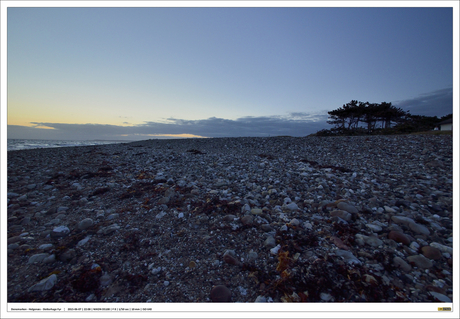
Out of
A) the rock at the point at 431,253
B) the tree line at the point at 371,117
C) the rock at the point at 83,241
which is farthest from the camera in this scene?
the tree line at the point at 371,117

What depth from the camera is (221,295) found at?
2408 millimetres

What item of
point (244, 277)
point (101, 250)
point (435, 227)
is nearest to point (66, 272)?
point (101, 250)

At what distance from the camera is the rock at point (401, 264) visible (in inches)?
105

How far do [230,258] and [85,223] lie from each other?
3334mm

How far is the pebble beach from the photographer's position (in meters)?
2.50

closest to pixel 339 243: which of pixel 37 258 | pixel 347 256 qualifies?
pixel 347 256

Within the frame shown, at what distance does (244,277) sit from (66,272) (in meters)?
2.71

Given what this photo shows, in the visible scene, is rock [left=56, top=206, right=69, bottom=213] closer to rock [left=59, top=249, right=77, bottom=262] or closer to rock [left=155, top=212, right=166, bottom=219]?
rock [left=59, top=249, right=77, bottom=262]

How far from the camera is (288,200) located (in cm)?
484

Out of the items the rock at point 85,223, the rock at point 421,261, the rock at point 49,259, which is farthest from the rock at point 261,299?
the rock at point 85,223

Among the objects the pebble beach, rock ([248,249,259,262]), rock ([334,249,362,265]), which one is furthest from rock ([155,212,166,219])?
rock ([334,249,362,265])

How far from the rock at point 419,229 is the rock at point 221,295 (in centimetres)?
362

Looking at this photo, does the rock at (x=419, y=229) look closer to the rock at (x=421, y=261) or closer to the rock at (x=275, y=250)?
the rock at (x=421, y=261)

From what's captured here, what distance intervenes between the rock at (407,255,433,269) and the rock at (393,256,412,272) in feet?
0.42
